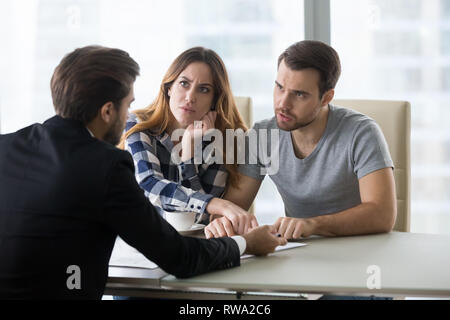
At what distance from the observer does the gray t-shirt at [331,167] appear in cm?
194

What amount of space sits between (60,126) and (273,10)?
7.54 ft

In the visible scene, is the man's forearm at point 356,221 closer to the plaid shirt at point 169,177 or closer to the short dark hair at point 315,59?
the plaid shirt at point 169,177

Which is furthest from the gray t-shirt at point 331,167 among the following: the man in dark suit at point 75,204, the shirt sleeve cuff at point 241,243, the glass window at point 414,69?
the glass window at point 414,69

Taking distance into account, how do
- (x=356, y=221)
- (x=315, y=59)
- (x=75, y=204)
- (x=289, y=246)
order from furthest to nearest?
(x=315, y=59)
(x=356, y=221)
(x=289, y=246)
(x=75, y=204)

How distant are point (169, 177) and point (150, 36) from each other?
1.57 meters

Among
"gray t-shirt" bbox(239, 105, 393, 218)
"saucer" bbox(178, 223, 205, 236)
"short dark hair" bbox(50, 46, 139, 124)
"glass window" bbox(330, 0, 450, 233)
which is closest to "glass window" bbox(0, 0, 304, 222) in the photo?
"glass window" bbox(330, 0, 450, 233)

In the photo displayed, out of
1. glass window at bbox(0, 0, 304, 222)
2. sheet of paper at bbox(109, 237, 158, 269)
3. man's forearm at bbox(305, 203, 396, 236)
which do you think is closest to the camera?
sheet of paper at bbox(109, 237, 158, 269)

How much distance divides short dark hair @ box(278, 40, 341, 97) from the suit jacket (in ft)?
3.08

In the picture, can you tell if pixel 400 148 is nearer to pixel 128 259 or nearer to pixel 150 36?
pixel 128 259

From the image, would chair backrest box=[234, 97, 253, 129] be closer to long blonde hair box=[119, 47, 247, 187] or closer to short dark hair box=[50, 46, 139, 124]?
long blonde hair box=[119, 47, 247, 187]

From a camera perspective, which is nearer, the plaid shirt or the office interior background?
the plaid shirt

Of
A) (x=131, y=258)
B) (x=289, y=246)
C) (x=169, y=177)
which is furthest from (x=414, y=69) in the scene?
(x=131, y=258)

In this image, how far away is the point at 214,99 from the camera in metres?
2.16

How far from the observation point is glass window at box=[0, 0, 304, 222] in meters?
3.36
